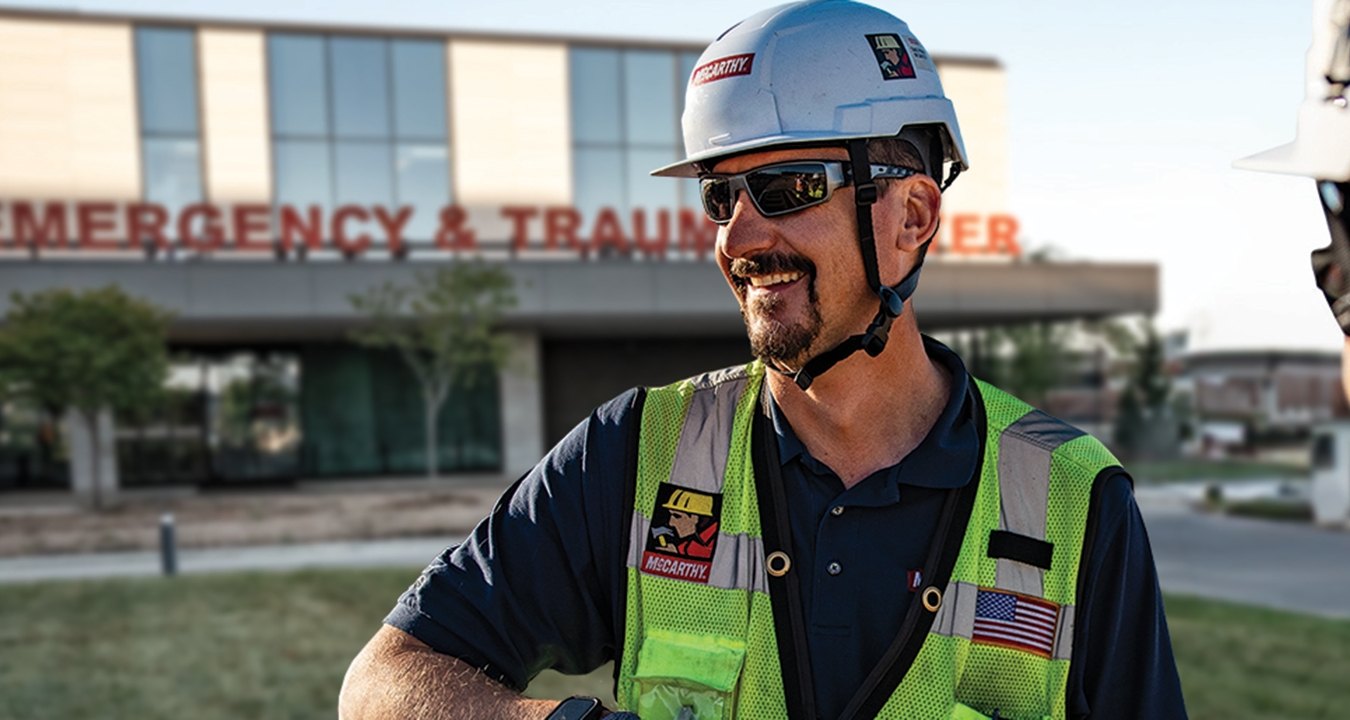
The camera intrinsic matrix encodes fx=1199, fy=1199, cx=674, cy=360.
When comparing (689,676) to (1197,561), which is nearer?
(689,676)

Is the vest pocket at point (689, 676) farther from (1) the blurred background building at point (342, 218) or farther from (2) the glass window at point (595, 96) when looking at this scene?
(2) the glass window at point (595, 96)

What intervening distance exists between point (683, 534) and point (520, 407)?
30.6m

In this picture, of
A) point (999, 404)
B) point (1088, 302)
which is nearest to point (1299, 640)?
point (999, 404)

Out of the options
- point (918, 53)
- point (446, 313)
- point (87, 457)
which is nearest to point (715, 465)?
point (918, 53)

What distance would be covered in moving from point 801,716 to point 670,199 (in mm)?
32125

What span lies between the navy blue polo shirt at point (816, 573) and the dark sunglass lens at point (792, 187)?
362mm

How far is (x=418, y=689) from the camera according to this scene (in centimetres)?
178

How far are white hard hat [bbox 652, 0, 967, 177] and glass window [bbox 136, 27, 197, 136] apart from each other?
3190 cm

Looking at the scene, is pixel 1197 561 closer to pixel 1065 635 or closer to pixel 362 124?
pixel 1065 635

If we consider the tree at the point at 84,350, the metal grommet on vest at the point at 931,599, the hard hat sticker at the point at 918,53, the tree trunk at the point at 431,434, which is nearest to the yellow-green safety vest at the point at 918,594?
the metal grommet on vest at the point at 931,599

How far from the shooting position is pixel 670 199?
33.5 meters

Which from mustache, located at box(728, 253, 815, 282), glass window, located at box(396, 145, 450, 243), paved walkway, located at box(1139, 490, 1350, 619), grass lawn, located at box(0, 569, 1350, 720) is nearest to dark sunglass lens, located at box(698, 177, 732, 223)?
mustache, located at box(728, 253, 815, 282)

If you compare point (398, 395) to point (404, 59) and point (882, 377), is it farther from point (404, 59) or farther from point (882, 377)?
point (882, 377)

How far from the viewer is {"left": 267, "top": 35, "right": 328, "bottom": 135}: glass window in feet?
103
